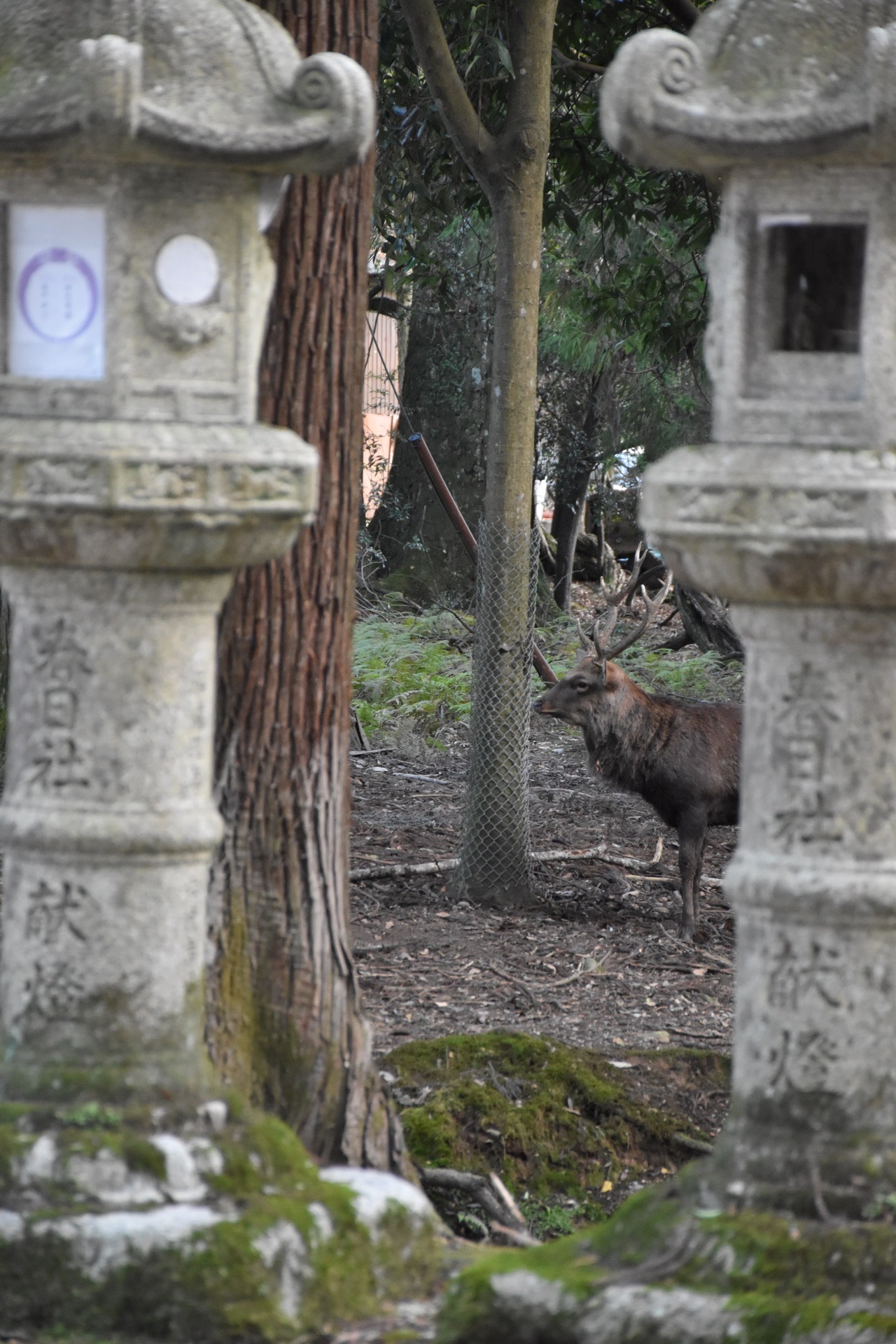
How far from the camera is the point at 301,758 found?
4445 mm

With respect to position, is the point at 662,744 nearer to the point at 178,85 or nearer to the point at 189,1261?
the point at 189,1261

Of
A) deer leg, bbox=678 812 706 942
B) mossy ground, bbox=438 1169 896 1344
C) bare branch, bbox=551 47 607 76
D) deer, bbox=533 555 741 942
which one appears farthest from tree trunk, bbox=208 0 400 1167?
bare branch, bbox=551 47 607 76

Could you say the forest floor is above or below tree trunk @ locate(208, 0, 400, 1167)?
below

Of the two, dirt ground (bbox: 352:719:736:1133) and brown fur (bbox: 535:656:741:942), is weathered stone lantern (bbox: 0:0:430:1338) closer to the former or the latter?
dirt ground (bbox: 352:719:736:1133)

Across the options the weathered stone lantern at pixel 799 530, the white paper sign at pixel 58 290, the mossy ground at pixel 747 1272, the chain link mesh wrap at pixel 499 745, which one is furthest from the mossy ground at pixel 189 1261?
the chain link mesh wrap at pixel 499 745

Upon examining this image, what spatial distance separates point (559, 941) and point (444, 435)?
10.8 m

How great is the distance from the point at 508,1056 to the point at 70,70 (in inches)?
149

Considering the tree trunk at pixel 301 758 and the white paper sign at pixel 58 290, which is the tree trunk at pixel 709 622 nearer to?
the tree trunk at pixel 301 758

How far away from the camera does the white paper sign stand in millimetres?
3502

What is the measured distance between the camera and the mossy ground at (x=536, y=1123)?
5.40 metres

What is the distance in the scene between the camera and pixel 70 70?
3.40m

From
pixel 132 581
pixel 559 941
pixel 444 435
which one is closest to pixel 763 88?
pixel 132 581

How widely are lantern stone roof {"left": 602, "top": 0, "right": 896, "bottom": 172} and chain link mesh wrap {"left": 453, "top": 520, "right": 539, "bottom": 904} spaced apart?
5.05m

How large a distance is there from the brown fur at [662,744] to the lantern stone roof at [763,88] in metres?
5.75
